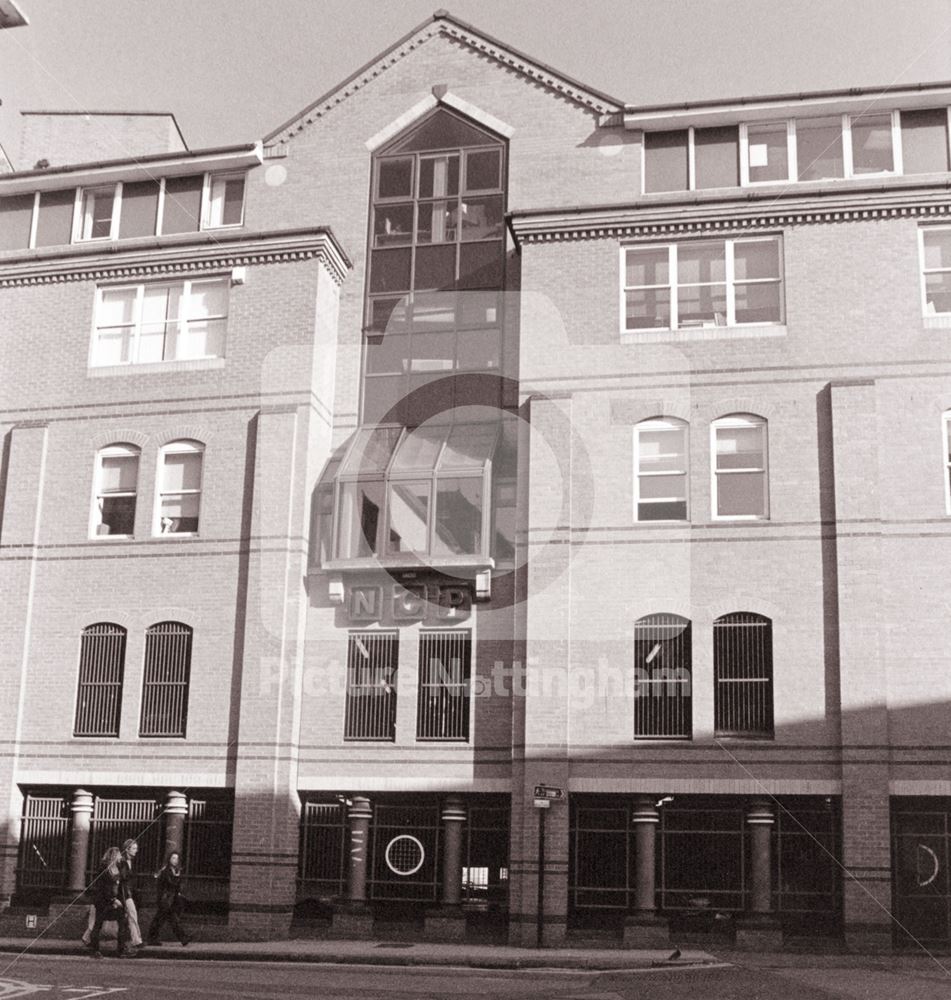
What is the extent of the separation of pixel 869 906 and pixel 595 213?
13985mm

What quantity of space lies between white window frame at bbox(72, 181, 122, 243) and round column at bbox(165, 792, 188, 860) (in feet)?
41.3

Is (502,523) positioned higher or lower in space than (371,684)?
higher

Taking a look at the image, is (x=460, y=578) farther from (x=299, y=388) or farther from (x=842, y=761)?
(x=842, y=761)

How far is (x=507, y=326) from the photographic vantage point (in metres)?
27.6

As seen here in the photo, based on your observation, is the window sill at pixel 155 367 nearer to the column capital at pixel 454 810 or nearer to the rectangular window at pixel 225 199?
the rectangular window at pixel 225 199

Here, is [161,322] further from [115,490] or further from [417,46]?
[417,46]

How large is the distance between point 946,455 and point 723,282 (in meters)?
5.44

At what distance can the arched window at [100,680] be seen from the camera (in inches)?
1059

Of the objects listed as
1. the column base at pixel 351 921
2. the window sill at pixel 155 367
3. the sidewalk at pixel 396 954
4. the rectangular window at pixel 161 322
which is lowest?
the sidewalk at pixel 396 954

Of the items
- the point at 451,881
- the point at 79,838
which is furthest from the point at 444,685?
the point at 79,838

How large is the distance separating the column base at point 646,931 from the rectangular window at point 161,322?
14164 mm

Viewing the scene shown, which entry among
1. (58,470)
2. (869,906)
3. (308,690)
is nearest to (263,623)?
(308,690)

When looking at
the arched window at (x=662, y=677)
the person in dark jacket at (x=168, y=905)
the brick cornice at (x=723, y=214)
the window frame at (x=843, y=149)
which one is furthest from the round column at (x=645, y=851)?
the window frame at (x=843, y=149)

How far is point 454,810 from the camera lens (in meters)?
25.2
